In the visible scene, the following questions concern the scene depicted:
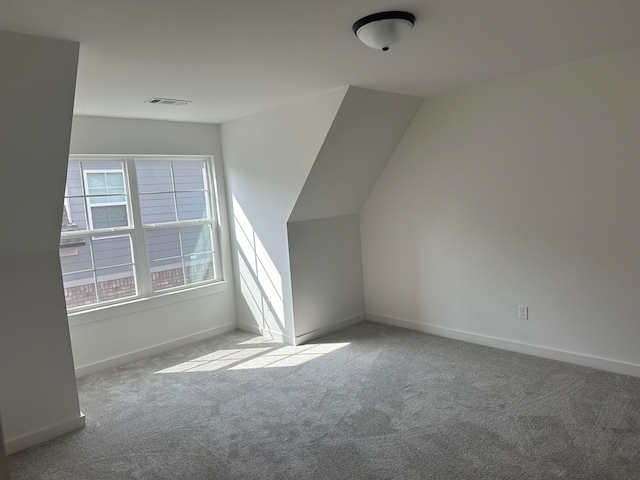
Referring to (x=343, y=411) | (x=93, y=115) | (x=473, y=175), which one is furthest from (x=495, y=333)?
(x=93, y=115)

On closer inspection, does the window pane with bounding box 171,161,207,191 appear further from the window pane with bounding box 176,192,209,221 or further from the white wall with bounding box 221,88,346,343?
the white wall with bounding box 221,88,346,343

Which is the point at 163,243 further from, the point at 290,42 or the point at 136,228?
the point at 290,42

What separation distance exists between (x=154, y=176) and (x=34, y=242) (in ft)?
5.97

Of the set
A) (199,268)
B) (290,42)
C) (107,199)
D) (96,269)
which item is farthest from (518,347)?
(107,199)

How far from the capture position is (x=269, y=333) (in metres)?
4.74

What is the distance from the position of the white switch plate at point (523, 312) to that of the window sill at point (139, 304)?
2953 millimetres

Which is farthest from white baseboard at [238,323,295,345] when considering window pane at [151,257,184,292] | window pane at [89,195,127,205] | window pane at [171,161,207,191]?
window pane at [89,195,127,205]

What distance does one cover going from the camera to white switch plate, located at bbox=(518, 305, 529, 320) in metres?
3.78

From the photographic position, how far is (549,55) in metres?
3.06

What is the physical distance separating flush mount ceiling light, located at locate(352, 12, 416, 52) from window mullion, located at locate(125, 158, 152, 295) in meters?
2.89

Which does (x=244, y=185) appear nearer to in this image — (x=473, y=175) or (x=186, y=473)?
(x=473, y=175)

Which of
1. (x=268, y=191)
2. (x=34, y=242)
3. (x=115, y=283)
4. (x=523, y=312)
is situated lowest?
(x=523, y=312)

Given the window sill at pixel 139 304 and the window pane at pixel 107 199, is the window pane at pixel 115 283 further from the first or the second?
the window pane at pixel 107 199

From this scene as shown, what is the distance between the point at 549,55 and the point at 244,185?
293cm
